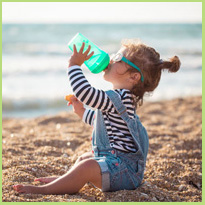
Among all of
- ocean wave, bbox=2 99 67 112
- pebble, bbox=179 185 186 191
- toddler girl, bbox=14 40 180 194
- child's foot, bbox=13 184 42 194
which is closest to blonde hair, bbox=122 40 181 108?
toddler girl, bbox=14 40 180 194

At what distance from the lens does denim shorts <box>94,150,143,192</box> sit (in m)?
2.52

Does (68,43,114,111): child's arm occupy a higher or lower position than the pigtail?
lower

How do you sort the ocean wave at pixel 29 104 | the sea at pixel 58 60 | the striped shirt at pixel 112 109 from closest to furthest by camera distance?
the striped shirt at pixel 112 109, the ocean wave at pixel 29 104, the sea at pixel 58 60

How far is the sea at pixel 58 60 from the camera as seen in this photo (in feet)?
24.4

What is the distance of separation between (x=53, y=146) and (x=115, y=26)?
24262 millimetres

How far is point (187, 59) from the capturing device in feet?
46.6

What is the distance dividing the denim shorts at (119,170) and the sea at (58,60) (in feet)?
2.06

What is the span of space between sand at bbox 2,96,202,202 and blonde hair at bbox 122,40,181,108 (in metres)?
0.80

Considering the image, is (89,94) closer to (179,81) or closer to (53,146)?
(53,146)

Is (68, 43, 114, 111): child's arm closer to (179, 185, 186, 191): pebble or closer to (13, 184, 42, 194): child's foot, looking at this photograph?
(13, 184, 42, 194): child's foot

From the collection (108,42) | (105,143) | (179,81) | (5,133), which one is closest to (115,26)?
(108,42)

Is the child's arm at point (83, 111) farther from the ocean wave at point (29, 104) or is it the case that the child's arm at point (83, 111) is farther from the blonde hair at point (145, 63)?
the ocean wave at point (29, 104)

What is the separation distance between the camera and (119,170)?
2.57 metres

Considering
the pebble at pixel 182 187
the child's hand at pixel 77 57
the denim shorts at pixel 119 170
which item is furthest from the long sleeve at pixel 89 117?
the pebble at pixel 182 187
